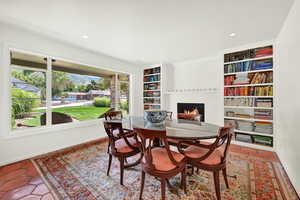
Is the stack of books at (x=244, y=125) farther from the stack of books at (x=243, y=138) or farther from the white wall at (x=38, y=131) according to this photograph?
the white wall at (x=38, y=131)

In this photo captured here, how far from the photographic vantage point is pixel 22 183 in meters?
1.78

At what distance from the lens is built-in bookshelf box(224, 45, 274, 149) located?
279 centimetres

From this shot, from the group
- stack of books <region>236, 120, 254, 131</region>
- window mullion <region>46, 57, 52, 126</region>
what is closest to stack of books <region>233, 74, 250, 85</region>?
stack of books <region>236, 120, 254, 131</region>

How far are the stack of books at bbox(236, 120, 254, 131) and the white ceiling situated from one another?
1896 mm

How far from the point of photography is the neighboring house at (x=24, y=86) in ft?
7.95

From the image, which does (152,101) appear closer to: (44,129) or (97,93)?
(97,93)

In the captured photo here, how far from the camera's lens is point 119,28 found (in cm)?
230

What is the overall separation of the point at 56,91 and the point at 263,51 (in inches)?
190

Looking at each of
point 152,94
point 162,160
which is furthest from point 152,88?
point 162,160

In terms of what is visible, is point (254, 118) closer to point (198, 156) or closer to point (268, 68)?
point (268, 68)

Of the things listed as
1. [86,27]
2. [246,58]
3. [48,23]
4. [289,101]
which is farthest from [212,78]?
[48,23]

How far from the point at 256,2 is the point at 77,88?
3.93 meters

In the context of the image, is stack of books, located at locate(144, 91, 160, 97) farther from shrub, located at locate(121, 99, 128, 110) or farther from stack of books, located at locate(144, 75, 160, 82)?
shrub, located at locate(121, 99, 128, 110)

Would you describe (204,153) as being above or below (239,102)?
below
